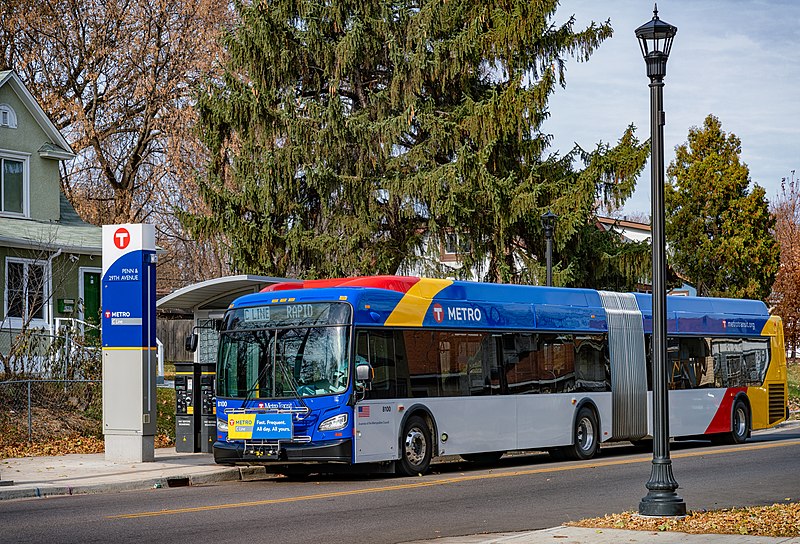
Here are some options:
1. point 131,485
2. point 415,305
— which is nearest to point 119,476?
point 131,485

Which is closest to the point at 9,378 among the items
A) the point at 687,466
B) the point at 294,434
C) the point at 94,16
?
the point at 294,434

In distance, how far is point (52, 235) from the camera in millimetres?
32406

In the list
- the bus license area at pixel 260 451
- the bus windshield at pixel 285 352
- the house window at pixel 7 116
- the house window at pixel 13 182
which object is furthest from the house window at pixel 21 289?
the bus license area at pixel 260 451

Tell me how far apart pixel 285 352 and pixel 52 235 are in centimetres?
1615

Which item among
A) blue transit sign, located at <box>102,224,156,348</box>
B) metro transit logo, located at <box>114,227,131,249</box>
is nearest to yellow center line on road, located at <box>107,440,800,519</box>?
blue transit sign, located at <box>102,224,156,348</box>

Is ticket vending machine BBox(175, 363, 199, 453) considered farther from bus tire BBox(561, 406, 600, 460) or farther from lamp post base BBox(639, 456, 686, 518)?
lamp post base BBox(639, 456, 686, 518)

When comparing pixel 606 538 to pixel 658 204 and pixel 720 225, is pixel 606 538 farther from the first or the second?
pixel 720 225

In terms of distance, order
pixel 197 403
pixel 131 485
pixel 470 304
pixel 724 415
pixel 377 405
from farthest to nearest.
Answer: pixel 724 415, pixel 197 403, pixel 470 304, pixel 377 405, pixel 131 485

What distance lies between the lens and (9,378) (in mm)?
24984

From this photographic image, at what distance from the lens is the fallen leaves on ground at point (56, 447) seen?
72.3 ft

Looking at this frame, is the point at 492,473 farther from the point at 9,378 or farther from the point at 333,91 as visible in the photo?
the point at 333,91

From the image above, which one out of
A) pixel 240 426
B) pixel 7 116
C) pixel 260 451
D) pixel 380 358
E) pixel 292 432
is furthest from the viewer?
pixel 7 116

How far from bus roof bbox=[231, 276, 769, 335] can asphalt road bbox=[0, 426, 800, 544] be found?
2.67 metres

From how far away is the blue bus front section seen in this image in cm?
1780
